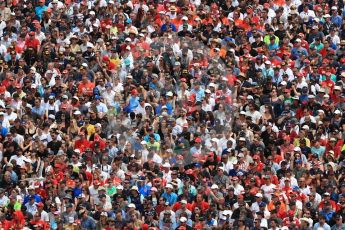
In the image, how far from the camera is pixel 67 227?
3866cm

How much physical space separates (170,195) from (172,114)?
3835 millimetres

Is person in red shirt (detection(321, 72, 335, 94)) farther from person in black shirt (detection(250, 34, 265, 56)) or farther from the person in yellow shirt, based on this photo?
the person in yellow shirt

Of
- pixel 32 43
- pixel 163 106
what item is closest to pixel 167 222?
pixel 163 106

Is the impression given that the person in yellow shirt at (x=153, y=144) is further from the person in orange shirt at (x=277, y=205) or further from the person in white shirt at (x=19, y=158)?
the person in orange shirt at (x=277, y=205)

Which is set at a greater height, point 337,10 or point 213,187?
point 337,10

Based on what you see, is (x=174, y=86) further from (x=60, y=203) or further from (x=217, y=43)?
(x=60, y=203)

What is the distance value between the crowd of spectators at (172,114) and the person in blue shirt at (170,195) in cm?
11

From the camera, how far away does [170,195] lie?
3959 centimetres

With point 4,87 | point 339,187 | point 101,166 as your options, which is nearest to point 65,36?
point 4,87

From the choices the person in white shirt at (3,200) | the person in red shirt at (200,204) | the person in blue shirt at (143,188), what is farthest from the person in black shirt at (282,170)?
the person in white shirt at (3,200)

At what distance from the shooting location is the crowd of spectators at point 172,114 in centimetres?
3925

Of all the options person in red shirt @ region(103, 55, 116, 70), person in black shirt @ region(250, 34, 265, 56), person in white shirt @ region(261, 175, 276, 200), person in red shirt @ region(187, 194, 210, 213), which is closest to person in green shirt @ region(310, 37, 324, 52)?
person in black shirt @ region(250, 34, 265, 56)

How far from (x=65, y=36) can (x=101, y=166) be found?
6.48 meters

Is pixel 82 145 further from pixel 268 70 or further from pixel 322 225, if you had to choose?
pixel 322 225
